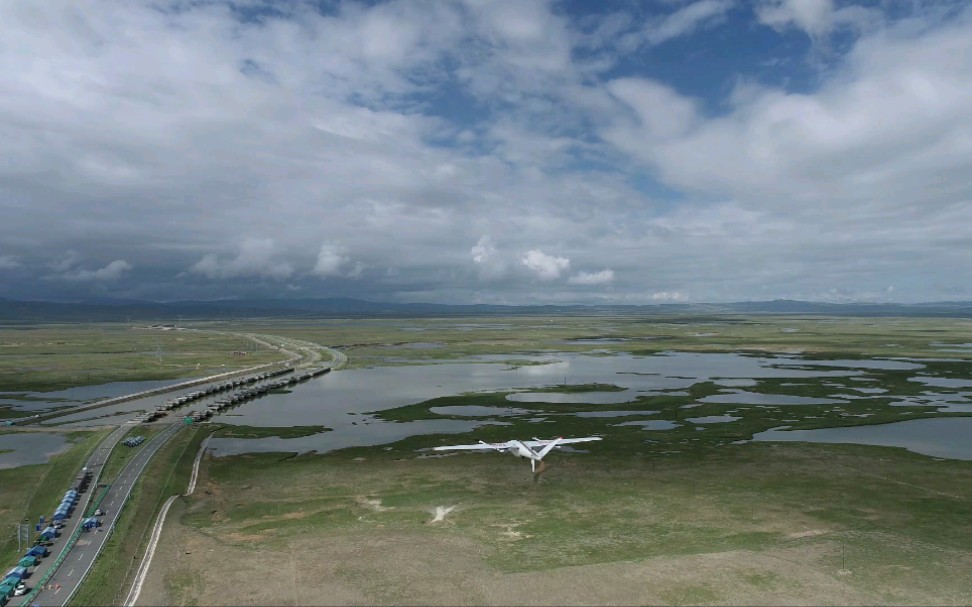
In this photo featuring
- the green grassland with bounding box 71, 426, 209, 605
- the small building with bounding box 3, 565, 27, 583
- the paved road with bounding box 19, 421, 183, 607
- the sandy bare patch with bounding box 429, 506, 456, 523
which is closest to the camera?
the paved road with bounding box 19, 421, 183, 607

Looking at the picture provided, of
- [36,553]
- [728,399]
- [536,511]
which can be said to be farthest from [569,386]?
[36,553]

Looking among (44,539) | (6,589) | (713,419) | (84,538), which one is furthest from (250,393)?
(713,419)

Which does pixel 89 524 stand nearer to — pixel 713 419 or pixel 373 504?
pixel 373 504

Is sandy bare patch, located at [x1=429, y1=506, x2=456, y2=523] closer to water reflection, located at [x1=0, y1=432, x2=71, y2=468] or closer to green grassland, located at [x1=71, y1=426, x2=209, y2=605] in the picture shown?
green grassland, located at [x1=71, y1=426, x2=209, y2=605]

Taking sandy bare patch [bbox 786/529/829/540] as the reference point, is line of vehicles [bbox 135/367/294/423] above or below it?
above

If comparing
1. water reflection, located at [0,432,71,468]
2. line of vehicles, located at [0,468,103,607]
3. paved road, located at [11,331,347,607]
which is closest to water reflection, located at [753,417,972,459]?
paved road, located at [11,331,347,607]

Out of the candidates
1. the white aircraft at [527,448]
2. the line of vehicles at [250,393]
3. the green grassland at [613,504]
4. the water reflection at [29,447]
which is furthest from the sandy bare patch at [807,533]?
the line of vehicles at [250,393]

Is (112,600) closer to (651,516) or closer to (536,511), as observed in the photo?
(536,511)
